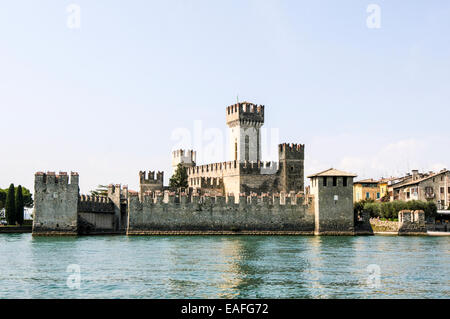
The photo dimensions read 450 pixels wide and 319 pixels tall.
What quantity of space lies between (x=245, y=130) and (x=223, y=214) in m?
14.9

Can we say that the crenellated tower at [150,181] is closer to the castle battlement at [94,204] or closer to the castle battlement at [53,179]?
the castle battlement at [94,204]

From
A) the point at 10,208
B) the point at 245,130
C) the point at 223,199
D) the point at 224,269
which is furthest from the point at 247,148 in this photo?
the point at 224,269

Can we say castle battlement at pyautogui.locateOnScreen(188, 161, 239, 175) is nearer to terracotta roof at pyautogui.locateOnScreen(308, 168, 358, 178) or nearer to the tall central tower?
the tall central tower

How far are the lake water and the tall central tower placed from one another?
23.4 meters

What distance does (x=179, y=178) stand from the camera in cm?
6072

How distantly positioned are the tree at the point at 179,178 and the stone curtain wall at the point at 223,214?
43.2 ft

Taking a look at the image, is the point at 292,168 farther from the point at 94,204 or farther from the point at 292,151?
the point at 94,204

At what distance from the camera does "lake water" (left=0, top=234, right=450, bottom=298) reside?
19.2 metres

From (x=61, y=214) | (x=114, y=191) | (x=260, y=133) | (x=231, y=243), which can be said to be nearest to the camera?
(x=231, y=243)
